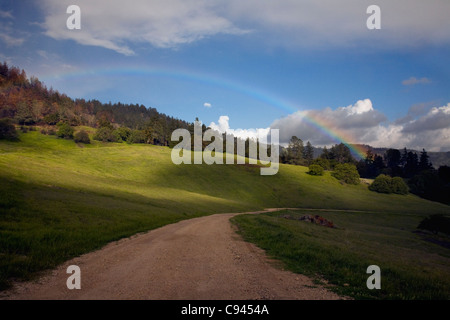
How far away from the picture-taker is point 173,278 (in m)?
8.59

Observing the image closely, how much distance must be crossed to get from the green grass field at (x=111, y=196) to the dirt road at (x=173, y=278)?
1.49m

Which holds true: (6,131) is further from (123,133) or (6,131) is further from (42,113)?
(42,113)

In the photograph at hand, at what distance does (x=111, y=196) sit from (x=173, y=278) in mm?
36716

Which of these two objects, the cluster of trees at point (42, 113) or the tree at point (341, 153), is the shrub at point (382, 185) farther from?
the cluster of trees at point (42, 113)

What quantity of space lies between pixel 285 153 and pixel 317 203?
89468 mm

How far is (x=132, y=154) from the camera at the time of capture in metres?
108

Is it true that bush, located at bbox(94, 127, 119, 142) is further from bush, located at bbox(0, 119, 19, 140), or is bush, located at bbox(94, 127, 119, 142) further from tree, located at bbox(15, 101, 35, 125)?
tree, located at bbox(15, 101, 35, 125)

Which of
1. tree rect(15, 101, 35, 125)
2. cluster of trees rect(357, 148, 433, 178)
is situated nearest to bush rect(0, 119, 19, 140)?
tree rect(15, 101, 35, 125)

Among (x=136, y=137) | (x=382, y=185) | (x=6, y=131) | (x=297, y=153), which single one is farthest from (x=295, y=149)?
(x=6, y=131)

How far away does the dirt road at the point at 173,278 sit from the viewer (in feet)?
23.8

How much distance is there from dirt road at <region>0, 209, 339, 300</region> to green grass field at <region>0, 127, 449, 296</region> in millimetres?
1494

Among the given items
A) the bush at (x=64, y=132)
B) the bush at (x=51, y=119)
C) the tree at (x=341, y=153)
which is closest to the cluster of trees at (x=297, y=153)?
the tree at (x=341, y=153)
